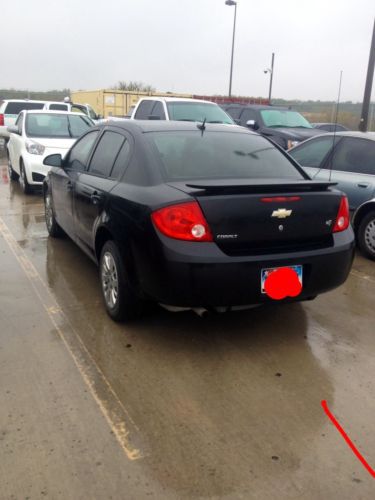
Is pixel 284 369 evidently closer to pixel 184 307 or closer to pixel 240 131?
pixel 184 307

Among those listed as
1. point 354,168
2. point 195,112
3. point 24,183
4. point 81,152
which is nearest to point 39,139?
point 24,183

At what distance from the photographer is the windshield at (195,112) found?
1023 cm

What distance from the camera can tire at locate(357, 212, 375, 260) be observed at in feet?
19.9

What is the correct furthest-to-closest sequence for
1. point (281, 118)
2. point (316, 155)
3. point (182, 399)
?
point (281, 118) < point (316, 155) < point (182, 399)

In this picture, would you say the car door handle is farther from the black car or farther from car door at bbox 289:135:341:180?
the black car

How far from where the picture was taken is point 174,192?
3.46 metres

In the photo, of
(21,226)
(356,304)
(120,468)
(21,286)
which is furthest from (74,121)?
(120,468)

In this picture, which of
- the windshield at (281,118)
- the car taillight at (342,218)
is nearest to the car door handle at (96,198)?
the car taillight at (342,218)

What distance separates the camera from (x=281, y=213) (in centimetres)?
346

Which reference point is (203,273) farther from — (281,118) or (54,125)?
(281,118)

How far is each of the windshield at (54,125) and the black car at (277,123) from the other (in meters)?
3.73

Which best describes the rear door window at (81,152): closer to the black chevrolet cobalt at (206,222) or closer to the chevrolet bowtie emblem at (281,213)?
the black chevrolet cobalt at (206,222)

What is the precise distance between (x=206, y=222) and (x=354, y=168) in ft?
12.6

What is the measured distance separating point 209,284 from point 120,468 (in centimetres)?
126
